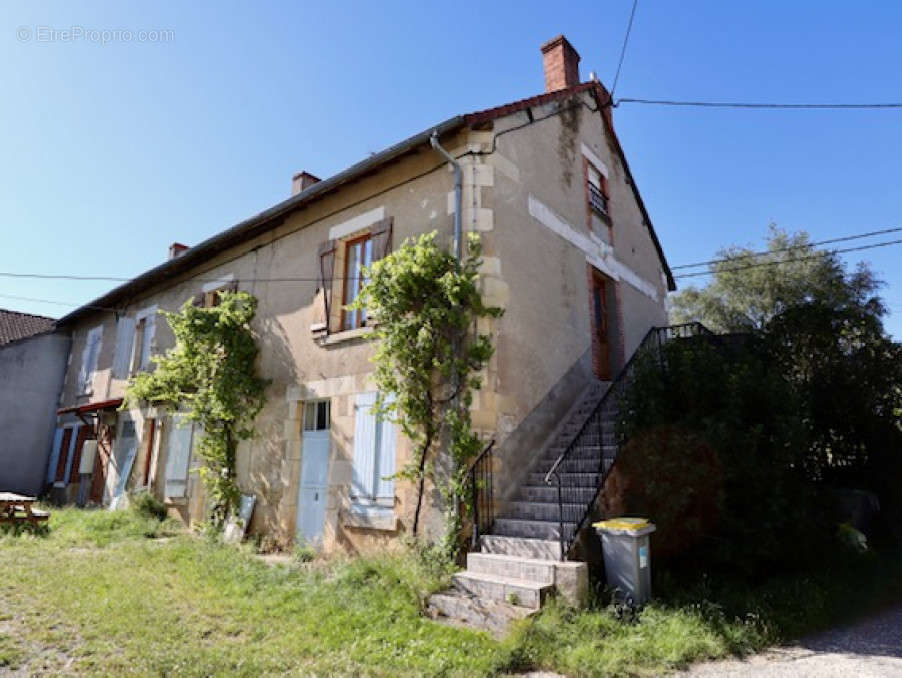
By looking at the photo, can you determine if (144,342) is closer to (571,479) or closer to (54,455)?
(54,455)

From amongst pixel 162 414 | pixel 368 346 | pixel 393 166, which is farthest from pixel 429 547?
pixel 162 414

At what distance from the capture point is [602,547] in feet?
18.1

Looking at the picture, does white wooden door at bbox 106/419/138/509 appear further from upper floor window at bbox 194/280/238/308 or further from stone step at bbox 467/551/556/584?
stone step at bbox 467/551/556/584

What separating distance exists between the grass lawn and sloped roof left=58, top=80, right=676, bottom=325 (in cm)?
540

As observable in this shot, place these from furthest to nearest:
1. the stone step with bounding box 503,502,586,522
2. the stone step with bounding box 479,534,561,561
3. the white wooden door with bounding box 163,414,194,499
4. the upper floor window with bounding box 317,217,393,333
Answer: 1. the white wooden door with bounding box 163,414,194,499
2. the upper floor window with bounding box 317,217,393,333
3. the stone step with bounding box 503,502,586,522
4. the stone step with bounding box 479,534,561,561

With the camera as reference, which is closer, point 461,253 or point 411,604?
point 411,604

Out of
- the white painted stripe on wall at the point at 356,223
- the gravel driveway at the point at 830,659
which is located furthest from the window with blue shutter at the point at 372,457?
the gravel driveway at the point at 830,659

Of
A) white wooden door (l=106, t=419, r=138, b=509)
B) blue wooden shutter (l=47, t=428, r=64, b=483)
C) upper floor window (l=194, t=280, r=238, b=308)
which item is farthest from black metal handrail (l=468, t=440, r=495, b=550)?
blue wooden shutter (l=47, t=428, r=64, b=483)

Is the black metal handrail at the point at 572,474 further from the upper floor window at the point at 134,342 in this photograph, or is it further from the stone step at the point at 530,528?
the upper floor window at the point at 134,342

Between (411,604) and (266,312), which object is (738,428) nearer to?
(411,604)

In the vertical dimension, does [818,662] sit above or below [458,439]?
below

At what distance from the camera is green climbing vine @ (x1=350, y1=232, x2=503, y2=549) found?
21.2ft

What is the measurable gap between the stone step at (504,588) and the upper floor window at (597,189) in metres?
7.01

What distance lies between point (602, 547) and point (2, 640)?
5.21 m
